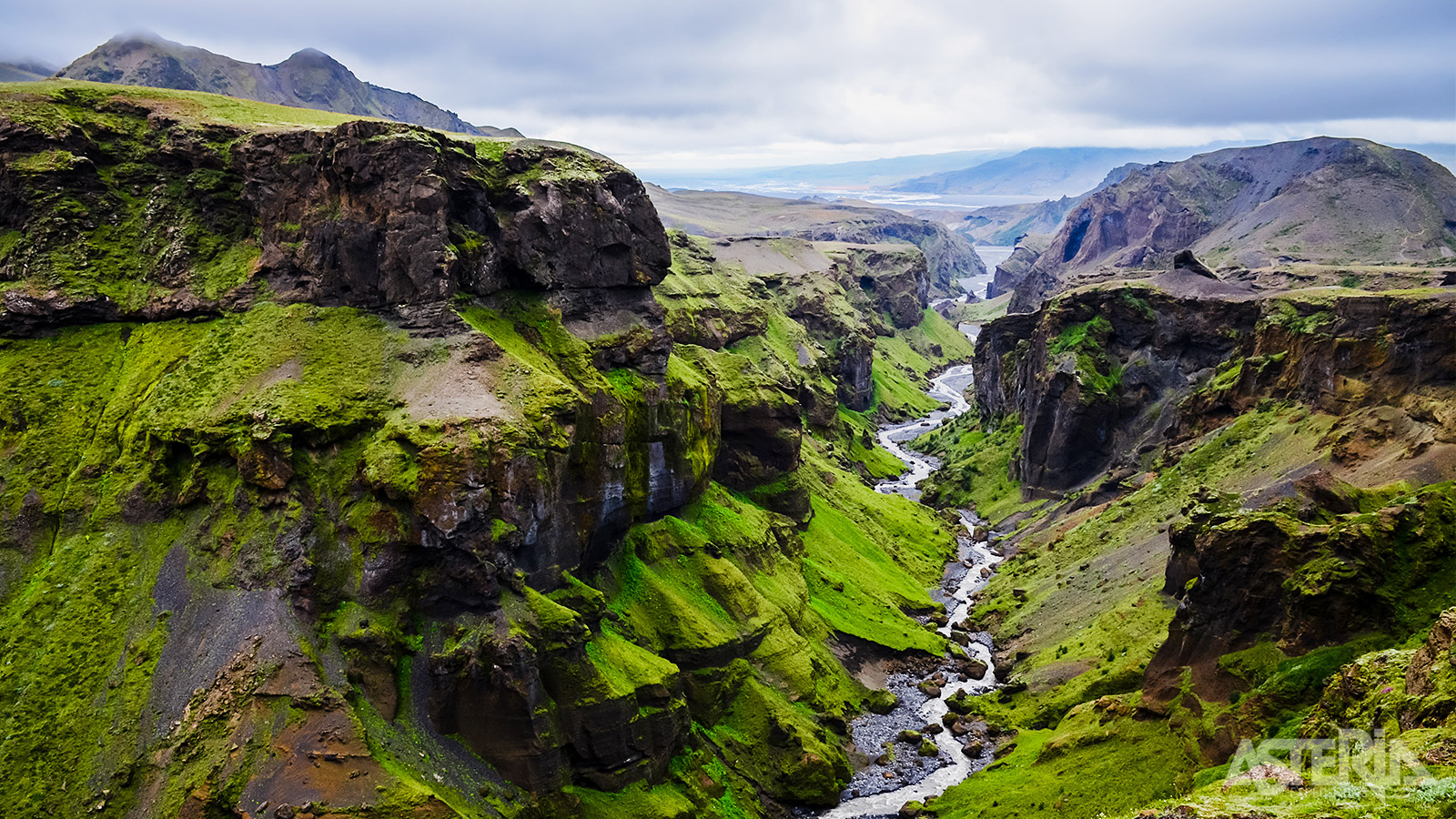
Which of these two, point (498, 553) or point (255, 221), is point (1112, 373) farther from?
point (255, 221)

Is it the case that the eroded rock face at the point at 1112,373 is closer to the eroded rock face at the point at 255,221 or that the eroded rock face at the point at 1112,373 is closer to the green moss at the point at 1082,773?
the green moss at the point at 1082,773

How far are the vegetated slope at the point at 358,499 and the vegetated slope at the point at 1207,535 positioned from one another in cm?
2498

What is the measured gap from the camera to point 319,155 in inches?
3194

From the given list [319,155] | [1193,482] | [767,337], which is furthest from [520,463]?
[767,337]

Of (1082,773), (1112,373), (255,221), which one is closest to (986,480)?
(1112,373)

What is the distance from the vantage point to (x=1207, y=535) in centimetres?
7575

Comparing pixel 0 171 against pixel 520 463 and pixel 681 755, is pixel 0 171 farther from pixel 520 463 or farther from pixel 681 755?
pixel 681 755

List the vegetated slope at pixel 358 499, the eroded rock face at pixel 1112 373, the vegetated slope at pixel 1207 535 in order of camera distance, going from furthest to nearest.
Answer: the eroded rock face at pixel 1112 373
the vegetated slope at pixel 1207 535
the vegetated slope at pixel 358 499

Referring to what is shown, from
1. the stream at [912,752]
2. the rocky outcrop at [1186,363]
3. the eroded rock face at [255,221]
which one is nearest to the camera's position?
the eroded rock face at [255,221]

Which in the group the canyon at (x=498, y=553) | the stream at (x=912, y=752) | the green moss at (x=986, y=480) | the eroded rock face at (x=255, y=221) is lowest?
the stream at (x=912, y=752)

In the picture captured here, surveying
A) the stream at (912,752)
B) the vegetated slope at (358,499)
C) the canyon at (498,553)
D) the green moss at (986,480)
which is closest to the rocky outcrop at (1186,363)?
the canyon at (498,553)

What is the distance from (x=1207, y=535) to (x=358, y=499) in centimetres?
6834

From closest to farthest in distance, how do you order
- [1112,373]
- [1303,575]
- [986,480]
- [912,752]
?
[1303,575], [912,752], [1112,373], [986,480]

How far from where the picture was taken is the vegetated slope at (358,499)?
2377 inches
